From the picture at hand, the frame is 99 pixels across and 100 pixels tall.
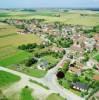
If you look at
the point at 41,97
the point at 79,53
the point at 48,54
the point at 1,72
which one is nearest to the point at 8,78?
the point at 1,72

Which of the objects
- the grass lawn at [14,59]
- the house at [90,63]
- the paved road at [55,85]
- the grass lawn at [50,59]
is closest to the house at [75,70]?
the paved road at [55,85]

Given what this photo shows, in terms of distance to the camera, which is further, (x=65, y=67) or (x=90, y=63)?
(x=90, y=63)

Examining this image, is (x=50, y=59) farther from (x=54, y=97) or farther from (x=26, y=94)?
(x=54, y=97)

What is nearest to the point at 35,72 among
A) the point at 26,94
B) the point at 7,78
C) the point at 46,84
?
the point at 7,78

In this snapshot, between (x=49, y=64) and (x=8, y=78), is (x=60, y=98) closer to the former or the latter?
(x=8, y=78)

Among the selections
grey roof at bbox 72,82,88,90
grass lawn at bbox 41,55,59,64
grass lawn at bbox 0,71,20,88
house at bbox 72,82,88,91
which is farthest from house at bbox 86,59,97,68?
grass lawn at bbox 0,71,20,88

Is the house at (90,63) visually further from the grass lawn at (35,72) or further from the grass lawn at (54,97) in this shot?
the grass lawn at (54,97)

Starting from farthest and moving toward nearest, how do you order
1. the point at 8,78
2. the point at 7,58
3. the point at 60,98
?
the point at 7,58
the point at 8,78
the point at 60,98
